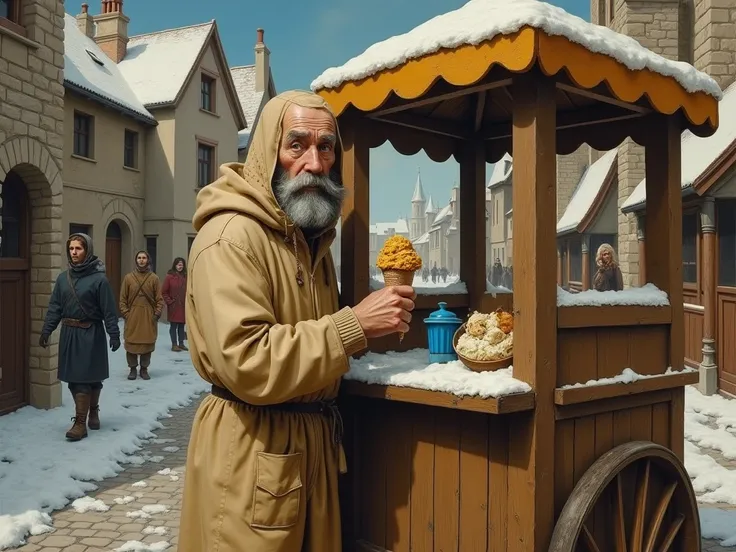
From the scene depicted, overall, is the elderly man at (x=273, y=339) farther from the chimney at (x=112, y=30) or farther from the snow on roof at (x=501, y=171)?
the chimney at (x=112, y=30)

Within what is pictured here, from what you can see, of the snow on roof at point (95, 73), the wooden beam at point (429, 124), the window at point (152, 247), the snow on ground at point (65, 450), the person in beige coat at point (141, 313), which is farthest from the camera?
the window at point (152, 247)

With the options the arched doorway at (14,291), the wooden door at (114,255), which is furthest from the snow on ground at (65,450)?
the wooden door at (114,255)

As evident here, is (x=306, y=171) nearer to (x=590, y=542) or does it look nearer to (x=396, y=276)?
(x=396, y=276)

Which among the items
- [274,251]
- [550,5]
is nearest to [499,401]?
[274,251]

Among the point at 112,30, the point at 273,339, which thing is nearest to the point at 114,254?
the point at 112,30

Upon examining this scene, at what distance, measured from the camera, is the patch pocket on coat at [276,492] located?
2076mm

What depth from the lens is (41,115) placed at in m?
7.38

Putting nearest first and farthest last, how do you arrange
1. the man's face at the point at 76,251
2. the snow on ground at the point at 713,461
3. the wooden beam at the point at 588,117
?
1. the wooden beam at the point at 588,117
2. the snow on ground at the point at 713,461
3. the man's face at the point at 76,251

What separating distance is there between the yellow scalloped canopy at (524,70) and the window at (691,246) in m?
7.93

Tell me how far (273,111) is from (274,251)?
477 mm

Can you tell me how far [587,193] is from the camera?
18.3m

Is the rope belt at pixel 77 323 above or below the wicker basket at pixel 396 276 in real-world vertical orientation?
below

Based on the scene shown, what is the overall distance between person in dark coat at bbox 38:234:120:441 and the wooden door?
1116 centimetres

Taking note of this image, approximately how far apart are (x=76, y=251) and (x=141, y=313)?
356 centimetres
